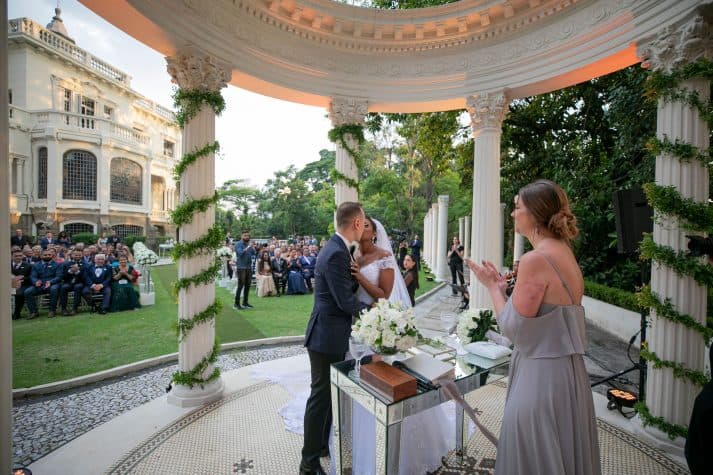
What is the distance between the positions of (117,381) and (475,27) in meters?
8.07

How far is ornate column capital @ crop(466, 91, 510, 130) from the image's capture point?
5695 millimetres

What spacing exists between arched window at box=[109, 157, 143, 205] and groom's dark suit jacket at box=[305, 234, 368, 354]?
35.1 meters

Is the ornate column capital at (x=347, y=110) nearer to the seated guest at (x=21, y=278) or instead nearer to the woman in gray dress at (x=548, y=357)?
the woman in gray dress at (x=548, y=357)

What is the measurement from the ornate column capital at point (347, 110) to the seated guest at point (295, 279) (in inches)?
308

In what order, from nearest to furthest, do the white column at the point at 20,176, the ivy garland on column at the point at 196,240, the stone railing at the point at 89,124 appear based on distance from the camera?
the ivy garland on column at the point at 196,240 < the white column at the point at 20,176 < the stone railing at the point at 89,124

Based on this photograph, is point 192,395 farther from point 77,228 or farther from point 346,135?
point 77,228

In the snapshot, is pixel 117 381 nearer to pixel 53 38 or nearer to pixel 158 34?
pixel 158 34

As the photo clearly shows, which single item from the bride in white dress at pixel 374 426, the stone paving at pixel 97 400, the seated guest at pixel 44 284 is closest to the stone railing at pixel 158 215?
the seated guest at pixel 44 284

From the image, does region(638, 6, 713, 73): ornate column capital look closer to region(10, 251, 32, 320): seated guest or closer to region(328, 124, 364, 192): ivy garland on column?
region(328, 124, 364, 192): ivy garland on column

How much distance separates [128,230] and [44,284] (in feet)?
89.3

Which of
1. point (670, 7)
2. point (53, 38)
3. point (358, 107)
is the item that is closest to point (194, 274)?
point (358, 107)

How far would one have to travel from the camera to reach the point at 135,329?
7762 millimetres

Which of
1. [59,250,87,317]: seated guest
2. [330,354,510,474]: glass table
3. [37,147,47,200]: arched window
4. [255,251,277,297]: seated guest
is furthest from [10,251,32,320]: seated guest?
[37,147,47,200]: arched window

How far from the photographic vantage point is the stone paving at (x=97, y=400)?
3637 mm
